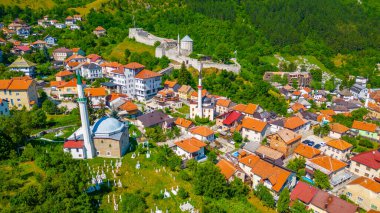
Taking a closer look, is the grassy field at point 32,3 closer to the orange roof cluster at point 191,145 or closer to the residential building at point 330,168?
the orange roof cluster at point 191,145

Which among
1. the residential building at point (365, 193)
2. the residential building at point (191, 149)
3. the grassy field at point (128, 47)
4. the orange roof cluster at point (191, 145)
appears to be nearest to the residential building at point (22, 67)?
the grassy field at point (128, 47)

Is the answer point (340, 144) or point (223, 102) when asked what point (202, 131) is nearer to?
point (223, 102)

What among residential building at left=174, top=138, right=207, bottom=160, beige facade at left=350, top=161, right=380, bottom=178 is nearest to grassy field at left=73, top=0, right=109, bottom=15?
residential building at left=174, top=138, right=207, bottom=160

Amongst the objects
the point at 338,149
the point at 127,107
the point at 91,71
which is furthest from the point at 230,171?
the point at 91,71

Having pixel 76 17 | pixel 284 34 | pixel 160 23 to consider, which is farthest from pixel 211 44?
pixel 76 17

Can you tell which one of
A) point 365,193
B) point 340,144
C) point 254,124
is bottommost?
point 365,193

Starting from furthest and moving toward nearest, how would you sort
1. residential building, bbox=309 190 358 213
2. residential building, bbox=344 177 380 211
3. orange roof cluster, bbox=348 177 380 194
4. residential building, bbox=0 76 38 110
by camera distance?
1. residential building, bbox=0 76 38 110
2. orange roof cluster, bbox=348 177 380 194
3. residential building, bbox=344 177 380 211
4. residential building, bbox=309 190 358 213

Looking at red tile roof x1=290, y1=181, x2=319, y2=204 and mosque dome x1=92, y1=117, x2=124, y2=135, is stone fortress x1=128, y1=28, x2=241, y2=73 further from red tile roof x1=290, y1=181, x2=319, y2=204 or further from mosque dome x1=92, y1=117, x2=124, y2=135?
red tile roof x1=290, y1=181, x2=319, y2=204
